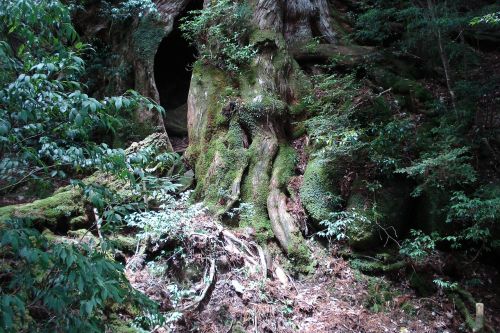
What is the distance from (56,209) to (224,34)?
174 inches

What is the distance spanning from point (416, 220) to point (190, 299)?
3.54 meters

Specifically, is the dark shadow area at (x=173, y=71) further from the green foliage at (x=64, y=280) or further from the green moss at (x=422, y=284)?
the green foliage at (x=64, y=280)

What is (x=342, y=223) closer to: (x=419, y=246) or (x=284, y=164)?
(x=419, y=246)

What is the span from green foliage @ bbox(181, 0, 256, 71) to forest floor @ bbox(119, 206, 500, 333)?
10.9 feet

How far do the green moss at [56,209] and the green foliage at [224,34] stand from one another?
11.9 feet

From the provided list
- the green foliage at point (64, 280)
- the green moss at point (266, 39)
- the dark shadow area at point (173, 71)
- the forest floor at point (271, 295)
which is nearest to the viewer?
the green foliage at point (64, 280)

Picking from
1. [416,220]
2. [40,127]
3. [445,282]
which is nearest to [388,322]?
[445,282]

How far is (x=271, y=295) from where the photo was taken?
4.70 m

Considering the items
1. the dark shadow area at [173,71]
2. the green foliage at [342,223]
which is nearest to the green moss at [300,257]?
the green foliage at [342,223]

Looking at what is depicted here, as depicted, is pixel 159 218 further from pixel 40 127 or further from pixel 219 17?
pixel 219 17

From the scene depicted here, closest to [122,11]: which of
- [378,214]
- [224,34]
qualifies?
[224,34]

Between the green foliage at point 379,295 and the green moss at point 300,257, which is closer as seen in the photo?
the green foliage at point 379,295

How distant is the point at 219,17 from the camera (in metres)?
7.62

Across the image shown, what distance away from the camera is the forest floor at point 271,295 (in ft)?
14.2
